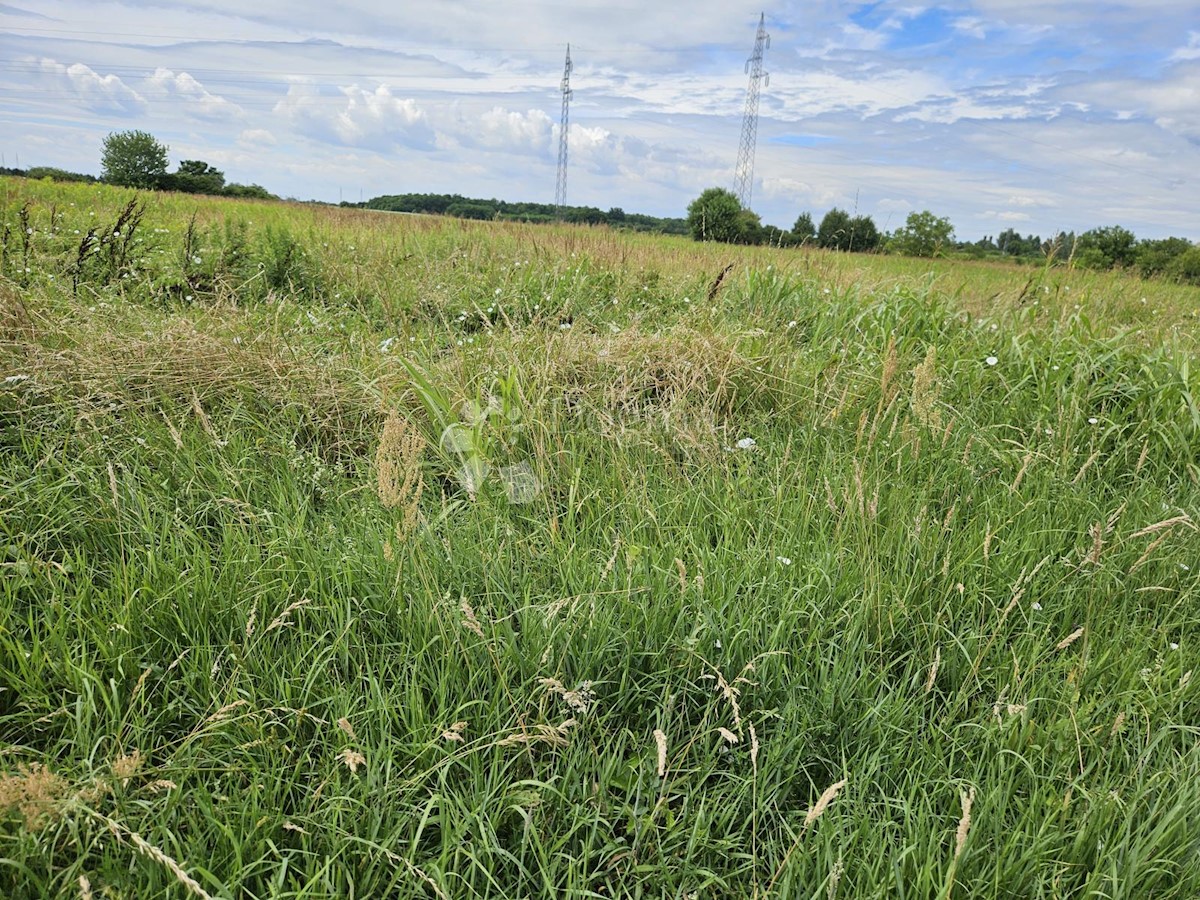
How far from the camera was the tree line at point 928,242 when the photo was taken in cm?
774

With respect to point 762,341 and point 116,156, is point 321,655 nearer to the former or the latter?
point 762,341

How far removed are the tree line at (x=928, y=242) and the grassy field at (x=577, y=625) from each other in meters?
3.79

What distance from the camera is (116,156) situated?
139 feet

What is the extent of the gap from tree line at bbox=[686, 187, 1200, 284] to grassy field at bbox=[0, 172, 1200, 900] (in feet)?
12.4

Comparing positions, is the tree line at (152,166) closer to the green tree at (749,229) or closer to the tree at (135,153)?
the tree at (135,153)

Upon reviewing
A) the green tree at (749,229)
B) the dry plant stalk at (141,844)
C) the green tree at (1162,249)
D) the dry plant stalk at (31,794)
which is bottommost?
the dry plant stalk at (141,844)

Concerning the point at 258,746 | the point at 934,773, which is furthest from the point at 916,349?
the point at 258,746

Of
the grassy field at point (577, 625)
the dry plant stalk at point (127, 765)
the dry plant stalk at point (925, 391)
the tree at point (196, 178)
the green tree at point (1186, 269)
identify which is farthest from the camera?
the tree at point (196, 178)

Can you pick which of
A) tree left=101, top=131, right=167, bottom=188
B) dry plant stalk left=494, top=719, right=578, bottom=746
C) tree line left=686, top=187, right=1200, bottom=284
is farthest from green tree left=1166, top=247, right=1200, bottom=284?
tree left=101, top=131, right=167, bottom=188

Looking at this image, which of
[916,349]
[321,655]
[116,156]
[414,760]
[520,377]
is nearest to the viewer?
[414,760]

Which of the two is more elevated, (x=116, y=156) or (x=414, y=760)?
(x=116, y=156)

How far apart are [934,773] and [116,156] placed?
54.3m

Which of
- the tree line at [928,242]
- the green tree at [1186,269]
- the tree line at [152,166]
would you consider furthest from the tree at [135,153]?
the green tree at [1186,269]

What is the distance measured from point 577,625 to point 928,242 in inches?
440
